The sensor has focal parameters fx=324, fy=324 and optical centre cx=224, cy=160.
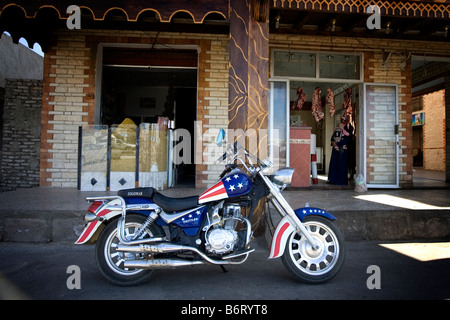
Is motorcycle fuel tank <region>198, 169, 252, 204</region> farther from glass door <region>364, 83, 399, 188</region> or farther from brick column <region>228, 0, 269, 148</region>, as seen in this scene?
glass door <region>364, 83, 399, 188</region>

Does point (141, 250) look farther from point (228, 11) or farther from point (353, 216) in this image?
point (228, 11)

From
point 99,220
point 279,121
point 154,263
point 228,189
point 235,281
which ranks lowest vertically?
point 235,281

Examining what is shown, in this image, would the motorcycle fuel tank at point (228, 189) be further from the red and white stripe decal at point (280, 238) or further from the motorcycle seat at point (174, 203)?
the red and white stripe decal at point (280, 238)

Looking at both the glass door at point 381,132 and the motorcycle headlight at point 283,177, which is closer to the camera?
the motorcycle headlight at point 283,177

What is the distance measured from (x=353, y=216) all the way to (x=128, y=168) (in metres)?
4.63

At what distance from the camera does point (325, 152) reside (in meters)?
14.6

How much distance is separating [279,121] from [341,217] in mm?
3761

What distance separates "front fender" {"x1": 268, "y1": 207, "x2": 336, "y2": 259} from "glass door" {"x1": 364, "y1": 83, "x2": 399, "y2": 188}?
18.9 feet

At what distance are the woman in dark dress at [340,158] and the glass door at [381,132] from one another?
0.68 metres

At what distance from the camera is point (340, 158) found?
8914mm

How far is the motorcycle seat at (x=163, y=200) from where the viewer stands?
3115 mm

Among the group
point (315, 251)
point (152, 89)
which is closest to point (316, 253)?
point (315, 251)

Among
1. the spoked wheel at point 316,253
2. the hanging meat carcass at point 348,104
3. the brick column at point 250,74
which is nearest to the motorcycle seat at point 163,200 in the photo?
the spoked wheel at point 316,253

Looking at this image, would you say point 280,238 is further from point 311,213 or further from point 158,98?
point 158,98
